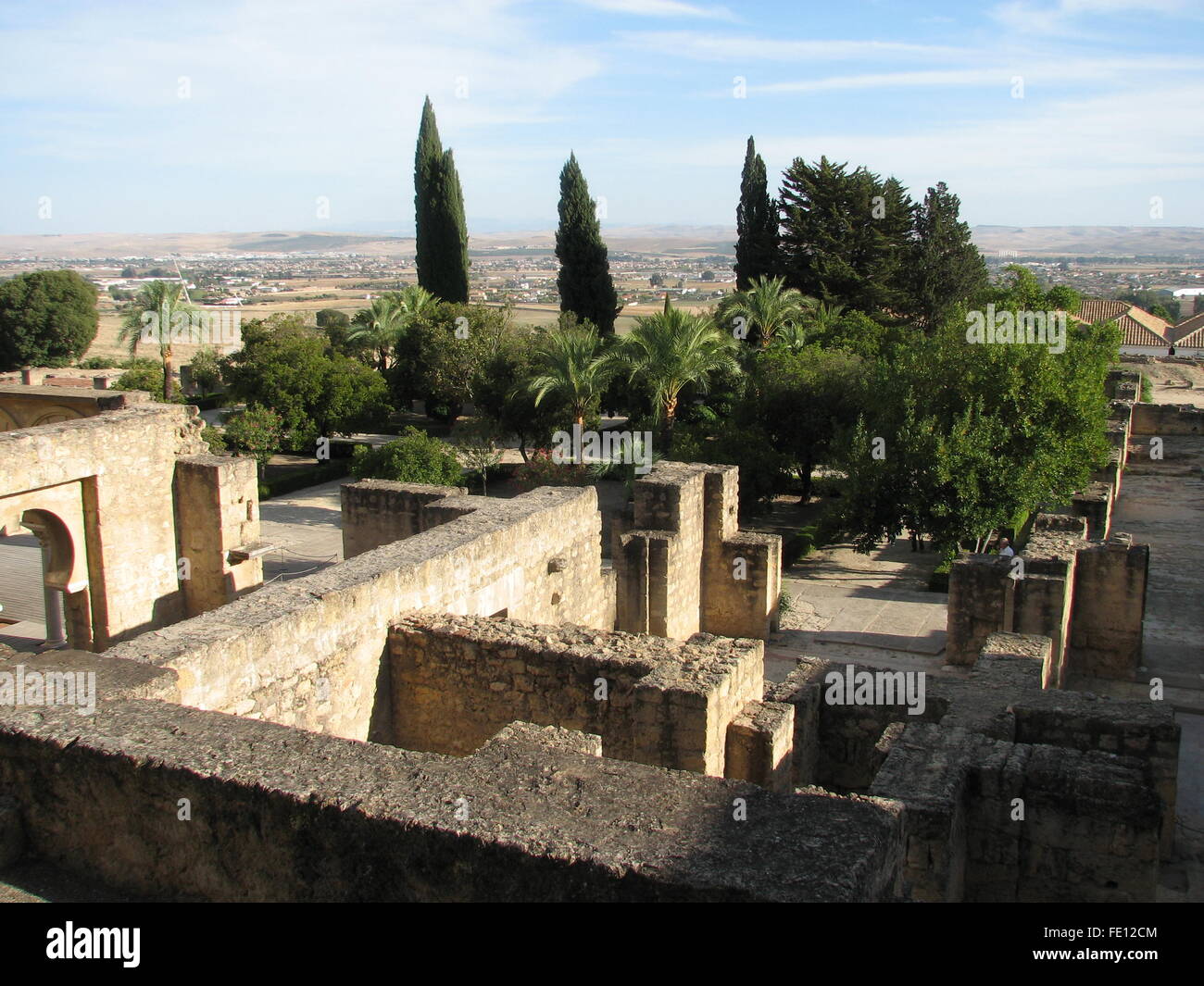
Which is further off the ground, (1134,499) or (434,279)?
(434,279)

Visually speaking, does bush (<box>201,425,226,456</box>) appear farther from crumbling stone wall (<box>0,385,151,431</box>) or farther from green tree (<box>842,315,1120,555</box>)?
green tree (<box>842,315,1120,555</box>)

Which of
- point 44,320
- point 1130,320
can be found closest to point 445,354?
point 44,320

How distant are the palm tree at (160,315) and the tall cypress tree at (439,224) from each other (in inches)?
385

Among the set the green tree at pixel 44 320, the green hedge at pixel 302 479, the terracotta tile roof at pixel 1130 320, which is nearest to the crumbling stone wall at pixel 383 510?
the green hedge at pixel 302 479

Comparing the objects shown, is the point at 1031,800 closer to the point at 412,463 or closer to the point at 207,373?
the point at 412,463

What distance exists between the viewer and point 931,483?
16.7 m

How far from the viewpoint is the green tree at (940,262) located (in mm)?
38906

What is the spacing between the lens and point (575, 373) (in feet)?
79.2

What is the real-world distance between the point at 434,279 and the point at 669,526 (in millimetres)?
28569

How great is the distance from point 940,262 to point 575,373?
69.1ft
